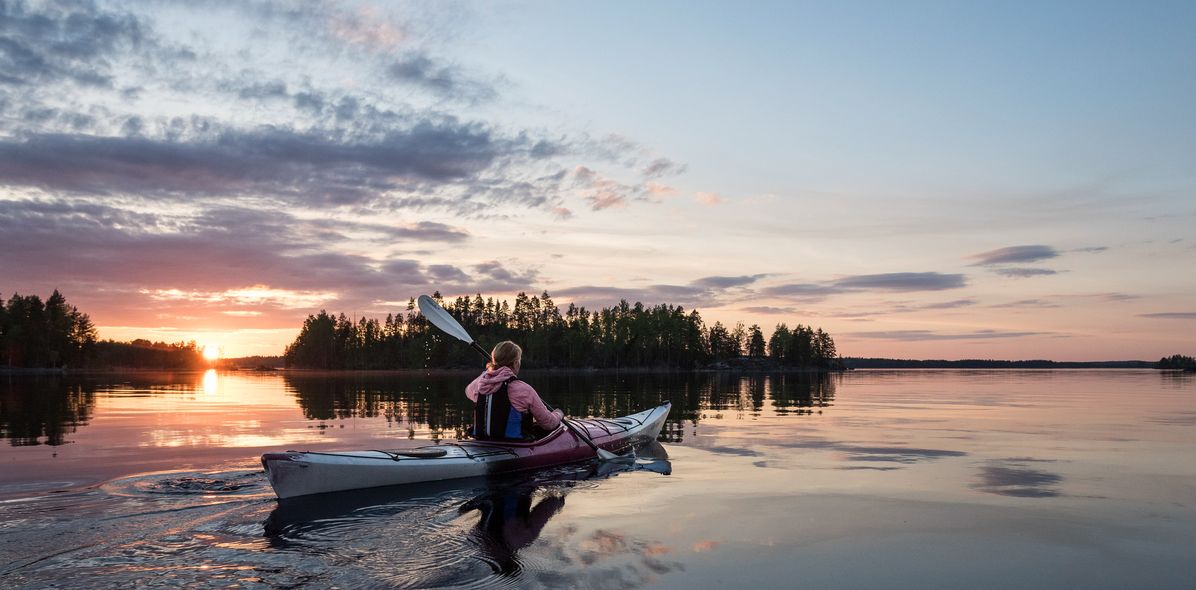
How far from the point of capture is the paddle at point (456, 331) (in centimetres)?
1303

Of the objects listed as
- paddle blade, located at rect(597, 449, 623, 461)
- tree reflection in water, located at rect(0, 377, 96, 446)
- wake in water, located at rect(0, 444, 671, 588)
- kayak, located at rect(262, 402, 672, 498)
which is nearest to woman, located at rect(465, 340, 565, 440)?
kayak, located at rect(262, 402, 672, 498)

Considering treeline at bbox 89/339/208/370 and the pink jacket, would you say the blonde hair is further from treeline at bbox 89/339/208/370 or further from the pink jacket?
treeline at bbox 89/339/208/370

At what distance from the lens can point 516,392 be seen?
11.5 metres

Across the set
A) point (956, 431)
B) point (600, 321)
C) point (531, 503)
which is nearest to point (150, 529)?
point (531, 503)

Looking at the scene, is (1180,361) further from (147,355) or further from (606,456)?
(147,355)

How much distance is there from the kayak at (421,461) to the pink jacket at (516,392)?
41 centimetres

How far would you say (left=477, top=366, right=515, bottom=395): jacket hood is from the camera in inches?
436

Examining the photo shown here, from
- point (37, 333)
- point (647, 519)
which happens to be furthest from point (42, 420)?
point (37, 333)

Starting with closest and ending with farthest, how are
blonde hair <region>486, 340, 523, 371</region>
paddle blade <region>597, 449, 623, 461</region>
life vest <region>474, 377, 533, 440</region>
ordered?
1. blonde hair <region>486, 340, 523, 371</region>
2. life vest <region>474, 377, 533, 440</region>
3. paddle blade <region>597, 449, 623, 461</region>

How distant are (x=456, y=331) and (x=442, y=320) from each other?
0.59 metres

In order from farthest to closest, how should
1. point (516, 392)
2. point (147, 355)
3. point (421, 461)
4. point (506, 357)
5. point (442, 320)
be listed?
point (147, 355), point (442, 320), point (516, 392), point (506, 357), point (421, 461)

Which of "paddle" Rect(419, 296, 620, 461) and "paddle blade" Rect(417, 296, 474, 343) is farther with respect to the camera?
"paddle blade" Rect(417, 296, 474, 343)

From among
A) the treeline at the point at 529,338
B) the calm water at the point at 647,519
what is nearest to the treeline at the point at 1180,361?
the treeline at the point at 529,338

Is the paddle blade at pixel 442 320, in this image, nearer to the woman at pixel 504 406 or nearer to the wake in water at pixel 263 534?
the woman at pixel 504 406
